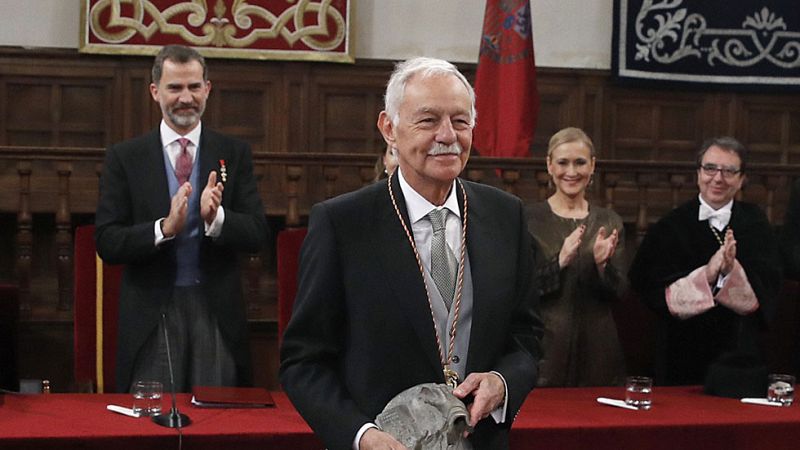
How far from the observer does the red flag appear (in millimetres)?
7117

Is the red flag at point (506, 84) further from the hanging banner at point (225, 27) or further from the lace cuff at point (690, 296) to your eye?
the lace cuff at point (690, 296)

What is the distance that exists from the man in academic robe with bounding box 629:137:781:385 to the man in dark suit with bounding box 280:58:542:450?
220 cm

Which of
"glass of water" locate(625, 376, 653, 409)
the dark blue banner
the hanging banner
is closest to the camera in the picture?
"glass of water" locate(625, 376, 653, 409)

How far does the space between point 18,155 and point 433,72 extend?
172 inches

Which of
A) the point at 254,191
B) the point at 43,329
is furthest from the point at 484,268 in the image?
Result: the point at 43,329

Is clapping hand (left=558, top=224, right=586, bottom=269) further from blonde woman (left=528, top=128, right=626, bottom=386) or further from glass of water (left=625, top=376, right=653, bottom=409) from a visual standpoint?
glass of water (left=625, top=376, right=653, bottom=409)

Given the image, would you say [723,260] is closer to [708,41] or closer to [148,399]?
[148,399]

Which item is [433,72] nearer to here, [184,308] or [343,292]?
[343,292]

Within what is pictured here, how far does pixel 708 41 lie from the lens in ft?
27.9

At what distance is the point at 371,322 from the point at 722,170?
8.75 ft

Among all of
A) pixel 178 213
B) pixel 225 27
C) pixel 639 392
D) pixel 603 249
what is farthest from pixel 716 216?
pixel 225 27

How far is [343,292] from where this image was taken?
2357 millimetres

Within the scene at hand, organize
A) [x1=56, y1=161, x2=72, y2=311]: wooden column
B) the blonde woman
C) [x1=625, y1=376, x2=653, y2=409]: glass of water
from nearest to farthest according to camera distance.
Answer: [x1=625, y1=376, x2=653, y2=409]: glass of water < the blonde woman < [x1=56, y1=161, x2=72, y2=311]: wooden column

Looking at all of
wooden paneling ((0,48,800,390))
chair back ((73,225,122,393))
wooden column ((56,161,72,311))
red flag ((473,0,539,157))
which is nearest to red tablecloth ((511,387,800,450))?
chair back ((73,225,122,393))
